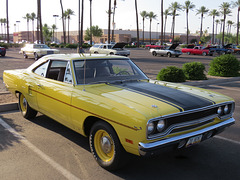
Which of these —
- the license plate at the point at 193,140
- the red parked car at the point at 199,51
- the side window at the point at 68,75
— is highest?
the red parked car at the point at 199,51

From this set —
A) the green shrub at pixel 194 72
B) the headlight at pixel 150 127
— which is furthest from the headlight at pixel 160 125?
the green shrub at pixel 194 72

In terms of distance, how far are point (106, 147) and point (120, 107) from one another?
0.71 m

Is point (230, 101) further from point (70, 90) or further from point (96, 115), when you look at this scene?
point (70, 90)

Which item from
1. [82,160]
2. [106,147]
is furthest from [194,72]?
[106,147]

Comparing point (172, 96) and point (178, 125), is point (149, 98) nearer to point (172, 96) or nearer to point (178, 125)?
point (172, 96)

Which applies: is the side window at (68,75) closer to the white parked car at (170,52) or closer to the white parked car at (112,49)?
the white parked car at (112,49)

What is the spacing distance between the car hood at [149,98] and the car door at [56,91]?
0.47 metres

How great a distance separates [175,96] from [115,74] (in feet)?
4.63

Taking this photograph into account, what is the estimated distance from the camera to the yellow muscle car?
10.7 ft

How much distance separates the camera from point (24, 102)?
6.10m

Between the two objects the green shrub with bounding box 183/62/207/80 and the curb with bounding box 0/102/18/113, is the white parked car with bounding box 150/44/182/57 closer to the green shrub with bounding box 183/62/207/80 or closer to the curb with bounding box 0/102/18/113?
the green shrub with bounding box 183/62/207/80

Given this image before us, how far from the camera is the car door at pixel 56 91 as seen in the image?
4359 millimetres

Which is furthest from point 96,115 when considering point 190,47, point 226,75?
point 190,47

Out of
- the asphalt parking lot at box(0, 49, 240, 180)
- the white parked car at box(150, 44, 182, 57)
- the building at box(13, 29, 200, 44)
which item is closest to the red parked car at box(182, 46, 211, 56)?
the white parked car at box(150, 44, 182, 57)
